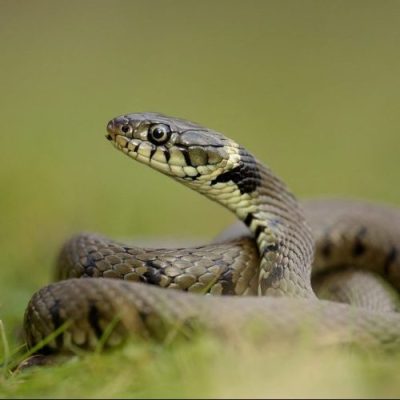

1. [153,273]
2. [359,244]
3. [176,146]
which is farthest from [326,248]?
[153,273]

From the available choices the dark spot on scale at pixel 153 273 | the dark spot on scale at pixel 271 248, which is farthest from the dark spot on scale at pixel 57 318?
the dark spot on scale at pixel 271 248

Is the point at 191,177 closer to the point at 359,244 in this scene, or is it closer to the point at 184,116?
the point at 359,244

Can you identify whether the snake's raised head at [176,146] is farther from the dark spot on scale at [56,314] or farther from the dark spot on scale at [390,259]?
the dark spot on scale at [390,259]

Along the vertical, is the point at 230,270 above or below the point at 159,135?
below

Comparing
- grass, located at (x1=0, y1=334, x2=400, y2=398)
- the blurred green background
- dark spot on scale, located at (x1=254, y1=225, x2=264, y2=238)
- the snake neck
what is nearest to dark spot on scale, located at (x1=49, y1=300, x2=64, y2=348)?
grass, located at (x1=0, y1=334, x2=400, y2=398)

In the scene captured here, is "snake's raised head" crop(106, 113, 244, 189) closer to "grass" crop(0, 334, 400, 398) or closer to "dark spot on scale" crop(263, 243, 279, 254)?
"dark spot on scale" crop(263, 243, 279, 254)

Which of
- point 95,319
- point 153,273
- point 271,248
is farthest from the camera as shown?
point 271,248
